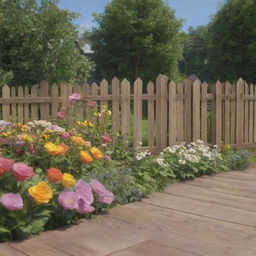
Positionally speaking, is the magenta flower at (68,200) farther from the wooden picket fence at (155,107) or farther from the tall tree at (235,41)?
the tall tree at (235,41)

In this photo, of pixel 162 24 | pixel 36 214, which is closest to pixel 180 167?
pixel 36 214

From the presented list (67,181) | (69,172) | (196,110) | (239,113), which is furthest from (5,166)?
(239,113)

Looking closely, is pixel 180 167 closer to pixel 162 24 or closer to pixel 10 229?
pixel 10 229

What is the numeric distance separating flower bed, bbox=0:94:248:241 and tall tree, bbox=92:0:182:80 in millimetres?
17769

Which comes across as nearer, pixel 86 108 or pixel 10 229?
pixel 10 229

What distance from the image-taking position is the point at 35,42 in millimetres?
10375

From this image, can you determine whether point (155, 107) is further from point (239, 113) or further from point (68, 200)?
point (68, 200)

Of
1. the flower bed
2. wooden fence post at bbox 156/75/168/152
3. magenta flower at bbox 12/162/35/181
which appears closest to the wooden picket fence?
wooden fence post at bbox 156/75/168/152

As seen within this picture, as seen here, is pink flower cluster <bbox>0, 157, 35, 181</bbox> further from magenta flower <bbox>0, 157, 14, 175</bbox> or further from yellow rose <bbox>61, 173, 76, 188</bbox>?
yellow rose <bbox>61, 173, 76, 188</bbox>

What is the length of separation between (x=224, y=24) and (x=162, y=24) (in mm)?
3489

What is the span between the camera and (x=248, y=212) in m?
3.95

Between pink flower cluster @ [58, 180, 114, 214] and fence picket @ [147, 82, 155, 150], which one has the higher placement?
fence picket @ [147, 82, 155, 150]

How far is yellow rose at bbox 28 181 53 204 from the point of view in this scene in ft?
10.1

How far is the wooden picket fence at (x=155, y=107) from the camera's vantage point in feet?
23.4
